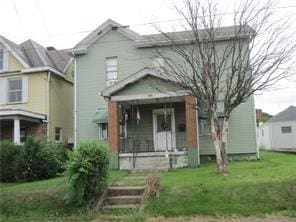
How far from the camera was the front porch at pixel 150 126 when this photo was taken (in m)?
18.9

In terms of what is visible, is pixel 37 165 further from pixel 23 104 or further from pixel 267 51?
pixel 267 51

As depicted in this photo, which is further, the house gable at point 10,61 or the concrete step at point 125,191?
the house gable at point 10,61

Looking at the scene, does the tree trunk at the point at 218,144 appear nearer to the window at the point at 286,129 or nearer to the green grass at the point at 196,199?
the green grass at the point at 196,199

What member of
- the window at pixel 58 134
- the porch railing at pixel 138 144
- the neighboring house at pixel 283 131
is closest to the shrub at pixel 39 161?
the porch railing at pixel 138 144

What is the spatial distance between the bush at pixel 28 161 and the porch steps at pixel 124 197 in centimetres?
481

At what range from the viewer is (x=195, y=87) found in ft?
53.6

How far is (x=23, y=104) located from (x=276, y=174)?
16.9 metres

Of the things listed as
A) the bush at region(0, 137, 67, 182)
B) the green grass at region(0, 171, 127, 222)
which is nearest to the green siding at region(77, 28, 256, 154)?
the bush at region(0, 137, 67, 182)

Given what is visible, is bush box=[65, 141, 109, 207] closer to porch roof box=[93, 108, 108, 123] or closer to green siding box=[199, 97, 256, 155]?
porch roof box=[93, 108, 108, 123]

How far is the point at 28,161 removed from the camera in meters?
18.1

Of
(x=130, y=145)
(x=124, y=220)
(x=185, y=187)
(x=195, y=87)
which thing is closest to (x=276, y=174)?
(x=185, y=187)

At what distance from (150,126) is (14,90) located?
31.4 feet

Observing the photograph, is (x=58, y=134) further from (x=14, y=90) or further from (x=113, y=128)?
(x=113, y=128)

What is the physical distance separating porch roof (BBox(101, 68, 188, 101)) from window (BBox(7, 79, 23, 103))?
8.30m
